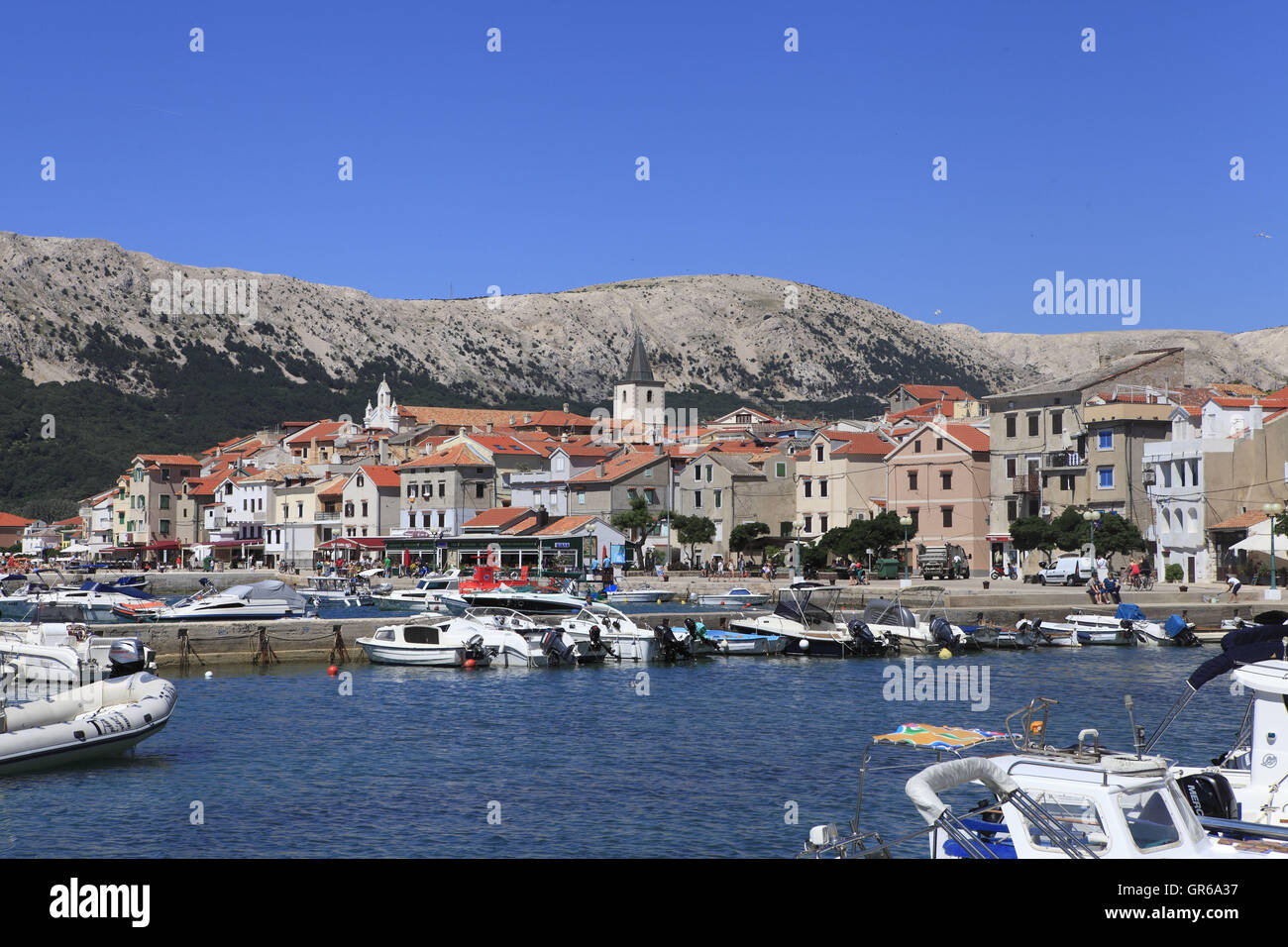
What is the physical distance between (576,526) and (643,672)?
50.6 m

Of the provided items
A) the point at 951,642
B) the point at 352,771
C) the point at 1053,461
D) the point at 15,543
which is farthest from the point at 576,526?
the point at 15,543

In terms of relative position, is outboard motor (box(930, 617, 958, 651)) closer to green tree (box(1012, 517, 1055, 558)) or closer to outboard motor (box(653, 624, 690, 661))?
outboard motor (box(653, 624, 690, 661))

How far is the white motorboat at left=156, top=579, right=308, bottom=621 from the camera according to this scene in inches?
2404

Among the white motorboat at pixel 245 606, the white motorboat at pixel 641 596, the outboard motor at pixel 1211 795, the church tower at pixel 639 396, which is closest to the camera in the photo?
the outboard motor at pixel 1211 795

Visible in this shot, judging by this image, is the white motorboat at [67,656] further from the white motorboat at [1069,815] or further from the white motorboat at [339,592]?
the white motorboat at [1069,815]

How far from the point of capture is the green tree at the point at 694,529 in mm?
95312

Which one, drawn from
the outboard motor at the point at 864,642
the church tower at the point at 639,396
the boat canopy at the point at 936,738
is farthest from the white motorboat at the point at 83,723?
the church tower at the point at 639,396

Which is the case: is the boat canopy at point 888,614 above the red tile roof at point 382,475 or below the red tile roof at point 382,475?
below

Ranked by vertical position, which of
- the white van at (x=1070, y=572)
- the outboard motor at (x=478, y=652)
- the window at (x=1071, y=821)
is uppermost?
the white van at (x=1070, y=572)

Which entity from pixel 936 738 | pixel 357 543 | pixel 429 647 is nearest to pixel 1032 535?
pixel 429 647

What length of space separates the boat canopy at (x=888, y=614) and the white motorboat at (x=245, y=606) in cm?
2800

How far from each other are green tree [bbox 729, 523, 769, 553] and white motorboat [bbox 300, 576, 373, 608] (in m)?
27.4

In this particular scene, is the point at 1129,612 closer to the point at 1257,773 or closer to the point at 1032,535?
the point at 1032,535
